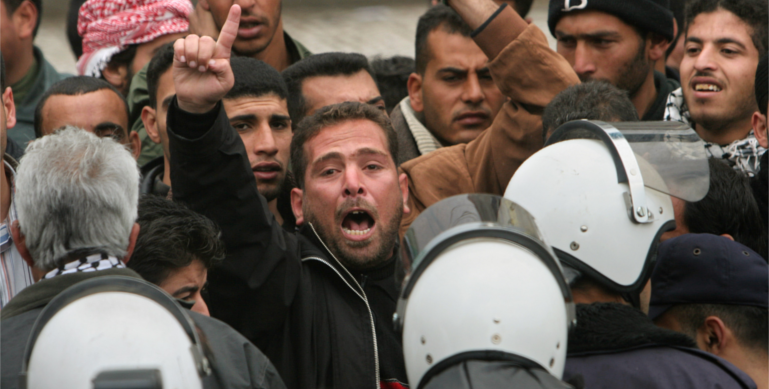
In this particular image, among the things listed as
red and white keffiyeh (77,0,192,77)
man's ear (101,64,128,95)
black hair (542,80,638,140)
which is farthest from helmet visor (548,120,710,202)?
man's ear (101,64,128,95)

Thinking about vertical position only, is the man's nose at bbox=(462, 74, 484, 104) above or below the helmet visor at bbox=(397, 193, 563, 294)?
above

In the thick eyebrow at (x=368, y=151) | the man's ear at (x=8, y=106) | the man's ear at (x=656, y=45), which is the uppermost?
the man's ear at (x=656, y=45)

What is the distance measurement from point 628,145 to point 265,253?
126 cm

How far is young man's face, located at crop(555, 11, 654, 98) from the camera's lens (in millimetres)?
4320

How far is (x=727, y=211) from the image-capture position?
10.7 ft

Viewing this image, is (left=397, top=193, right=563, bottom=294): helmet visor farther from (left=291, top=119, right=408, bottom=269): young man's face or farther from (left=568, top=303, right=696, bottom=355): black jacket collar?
(left=291, top=119, right=408, bottom=269): young man's face

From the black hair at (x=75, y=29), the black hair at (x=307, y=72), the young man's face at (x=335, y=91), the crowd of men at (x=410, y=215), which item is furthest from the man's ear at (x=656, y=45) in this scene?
the black hair at (x=75, y=29)

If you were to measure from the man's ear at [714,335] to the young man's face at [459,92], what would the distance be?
2010 millimetres

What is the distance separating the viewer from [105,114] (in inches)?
170

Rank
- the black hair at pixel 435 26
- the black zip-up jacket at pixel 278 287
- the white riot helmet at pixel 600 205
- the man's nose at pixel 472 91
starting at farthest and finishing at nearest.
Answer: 1. the black hair at pixel 435 26
2. the man's nose at pixel 472 91
3. the black zip-up jacket at pixel 278 287
4. the white riot helmet at pixel 600 205

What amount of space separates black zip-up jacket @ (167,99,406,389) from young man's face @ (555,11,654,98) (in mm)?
1928

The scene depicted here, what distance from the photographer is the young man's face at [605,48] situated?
4320mm

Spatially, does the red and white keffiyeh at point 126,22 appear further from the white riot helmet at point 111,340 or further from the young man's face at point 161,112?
the white riot helmet at point 111,340

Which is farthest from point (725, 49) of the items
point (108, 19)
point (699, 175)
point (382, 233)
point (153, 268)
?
point (108, 19)
